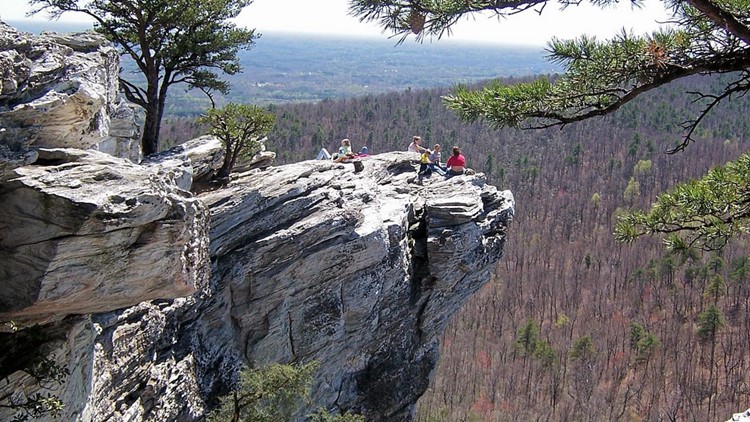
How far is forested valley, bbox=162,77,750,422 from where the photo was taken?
4925 centimetres

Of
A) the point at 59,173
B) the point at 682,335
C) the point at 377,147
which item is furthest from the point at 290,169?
the point at 377,147

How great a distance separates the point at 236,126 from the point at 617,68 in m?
11.7

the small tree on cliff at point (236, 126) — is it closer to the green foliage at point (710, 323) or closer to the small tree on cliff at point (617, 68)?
the small tree on cliff at point (617, 68)

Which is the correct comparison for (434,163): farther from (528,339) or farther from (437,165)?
(528,339)

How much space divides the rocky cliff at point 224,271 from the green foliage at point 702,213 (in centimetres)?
658

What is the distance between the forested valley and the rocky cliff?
14.7 metres

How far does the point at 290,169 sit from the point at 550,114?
1133cm

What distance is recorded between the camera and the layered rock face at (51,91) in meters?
7.76

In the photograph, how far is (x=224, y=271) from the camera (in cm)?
1460

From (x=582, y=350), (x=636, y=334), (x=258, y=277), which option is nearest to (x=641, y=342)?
(x=636, y=334)

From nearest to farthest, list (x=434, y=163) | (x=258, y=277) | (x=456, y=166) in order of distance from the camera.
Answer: (x=258, y=277)
(x=456, y=166)
(x=434, y=163)

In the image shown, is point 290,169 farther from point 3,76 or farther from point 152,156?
point 3,76

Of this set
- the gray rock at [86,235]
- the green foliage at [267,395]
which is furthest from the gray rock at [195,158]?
the gray rock at [86,235]

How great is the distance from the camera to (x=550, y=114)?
243 inches
